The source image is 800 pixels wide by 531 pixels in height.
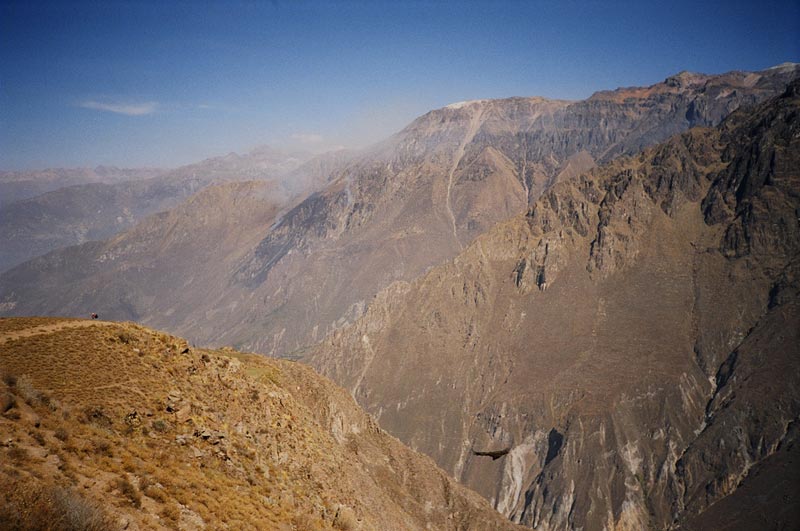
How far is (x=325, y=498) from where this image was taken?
3644 centimetres

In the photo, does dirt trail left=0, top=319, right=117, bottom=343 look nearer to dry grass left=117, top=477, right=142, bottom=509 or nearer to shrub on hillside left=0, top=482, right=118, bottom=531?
dry grass left=117, top=477, right=142, bottom=509

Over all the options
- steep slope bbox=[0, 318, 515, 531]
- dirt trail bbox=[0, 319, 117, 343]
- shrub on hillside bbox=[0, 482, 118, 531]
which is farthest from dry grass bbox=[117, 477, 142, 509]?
dirt trail bbox=[0, 319, 117, 343]

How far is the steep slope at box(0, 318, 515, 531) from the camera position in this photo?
59.4 feet

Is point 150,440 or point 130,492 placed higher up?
point 130,492

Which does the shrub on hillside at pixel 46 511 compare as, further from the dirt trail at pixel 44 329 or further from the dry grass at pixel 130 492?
the dirt trail at pixel 44 329

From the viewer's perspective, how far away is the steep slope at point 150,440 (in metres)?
18.1

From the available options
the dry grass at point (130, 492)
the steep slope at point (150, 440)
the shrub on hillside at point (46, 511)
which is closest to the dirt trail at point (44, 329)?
the steep slope at point (150, 440)

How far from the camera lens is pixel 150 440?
995 inches

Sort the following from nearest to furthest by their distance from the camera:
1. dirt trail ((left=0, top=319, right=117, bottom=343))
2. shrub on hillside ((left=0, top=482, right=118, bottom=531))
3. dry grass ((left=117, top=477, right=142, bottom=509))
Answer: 1. shrub on hillside ((left=0, top=482, right=118, bottom=531))
2. dry grass ((left=117, top=477, right=142, bottom=509))
3. dirt trail ((left=0, top=319, right=117, bottom=343))

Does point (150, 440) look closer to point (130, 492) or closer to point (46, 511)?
point (130, 492)

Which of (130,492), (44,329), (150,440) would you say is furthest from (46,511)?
(44,329)

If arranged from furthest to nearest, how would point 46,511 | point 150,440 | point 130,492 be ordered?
point 150,440 → point 130,492 → point 46,511

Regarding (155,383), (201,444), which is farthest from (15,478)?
(155,383)

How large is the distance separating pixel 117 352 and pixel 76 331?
4105mm
